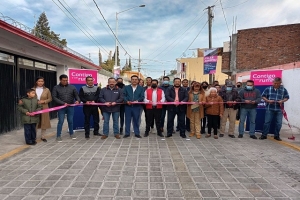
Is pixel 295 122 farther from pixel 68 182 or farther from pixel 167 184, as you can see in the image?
pixel 68 182

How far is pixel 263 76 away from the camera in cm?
744

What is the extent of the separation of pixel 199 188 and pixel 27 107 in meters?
4.65

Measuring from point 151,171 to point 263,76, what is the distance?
537cm

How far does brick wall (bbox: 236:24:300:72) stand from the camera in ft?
53.6

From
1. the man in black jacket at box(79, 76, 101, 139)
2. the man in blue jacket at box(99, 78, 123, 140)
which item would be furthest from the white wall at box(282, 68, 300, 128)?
the man in black jacket at box(79, 76, 101, 139)

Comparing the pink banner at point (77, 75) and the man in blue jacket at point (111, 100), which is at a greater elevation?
the pink banner at point (77, 75)

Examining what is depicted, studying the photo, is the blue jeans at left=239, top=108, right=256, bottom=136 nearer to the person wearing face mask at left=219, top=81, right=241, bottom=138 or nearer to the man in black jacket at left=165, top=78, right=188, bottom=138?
the person wearing face mask at left=219, top=81, right=241, bottom=138

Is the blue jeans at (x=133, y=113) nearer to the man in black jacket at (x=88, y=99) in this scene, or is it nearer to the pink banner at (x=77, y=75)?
the man in black jacket at (x=88, y=99)

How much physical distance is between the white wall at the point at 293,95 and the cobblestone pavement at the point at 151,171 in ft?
11.0

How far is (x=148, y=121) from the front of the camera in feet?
23.1

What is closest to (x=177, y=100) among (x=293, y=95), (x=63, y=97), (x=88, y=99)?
(x=88, y=99)

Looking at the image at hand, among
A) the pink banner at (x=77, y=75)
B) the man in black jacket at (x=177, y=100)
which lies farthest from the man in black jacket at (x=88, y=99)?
the man in black jacket at (x=177, y=100)

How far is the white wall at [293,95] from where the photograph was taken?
8.63 meters

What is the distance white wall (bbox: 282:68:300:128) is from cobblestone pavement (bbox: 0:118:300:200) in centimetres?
335
